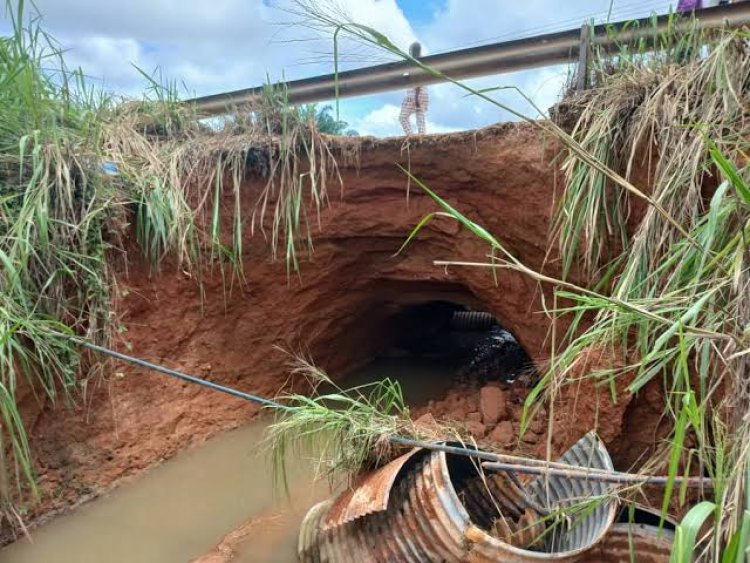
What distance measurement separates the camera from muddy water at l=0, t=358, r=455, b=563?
8.34ft

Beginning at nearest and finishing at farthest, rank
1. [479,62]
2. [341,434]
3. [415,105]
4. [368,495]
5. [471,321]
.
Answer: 1. [368,495]
2. [341,434]
3. [479,62]
4. [415,105]
5. [471,321]

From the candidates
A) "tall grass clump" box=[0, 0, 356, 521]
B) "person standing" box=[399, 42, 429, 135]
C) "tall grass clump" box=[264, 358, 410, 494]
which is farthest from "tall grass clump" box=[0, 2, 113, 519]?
"person standing" box=[399, 42, 429, 135]

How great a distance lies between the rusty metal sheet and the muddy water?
1.35ft

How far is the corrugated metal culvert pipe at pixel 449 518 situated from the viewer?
1921mm

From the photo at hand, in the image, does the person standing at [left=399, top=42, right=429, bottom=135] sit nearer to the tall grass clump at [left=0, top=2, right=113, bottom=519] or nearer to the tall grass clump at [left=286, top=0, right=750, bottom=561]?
the tall grass clump at [left=286, top=0, right=750, bottom=561]

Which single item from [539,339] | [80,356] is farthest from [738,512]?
[80,356]

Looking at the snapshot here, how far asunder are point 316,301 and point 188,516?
67.7 inches

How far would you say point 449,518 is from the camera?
1975 millimetres

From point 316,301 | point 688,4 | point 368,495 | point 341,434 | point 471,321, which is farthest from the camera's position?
point 471,321

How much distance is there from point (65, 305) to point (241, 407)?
1481 mm

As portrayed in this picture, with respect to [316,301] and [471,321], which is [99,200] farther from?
[471,321]

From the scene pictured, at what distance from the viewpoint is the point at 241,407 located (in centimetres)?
386

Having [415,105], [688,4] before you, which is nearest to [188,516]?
[415,105]

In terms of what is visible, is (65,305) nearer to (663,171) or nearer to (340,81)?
(340,81)
